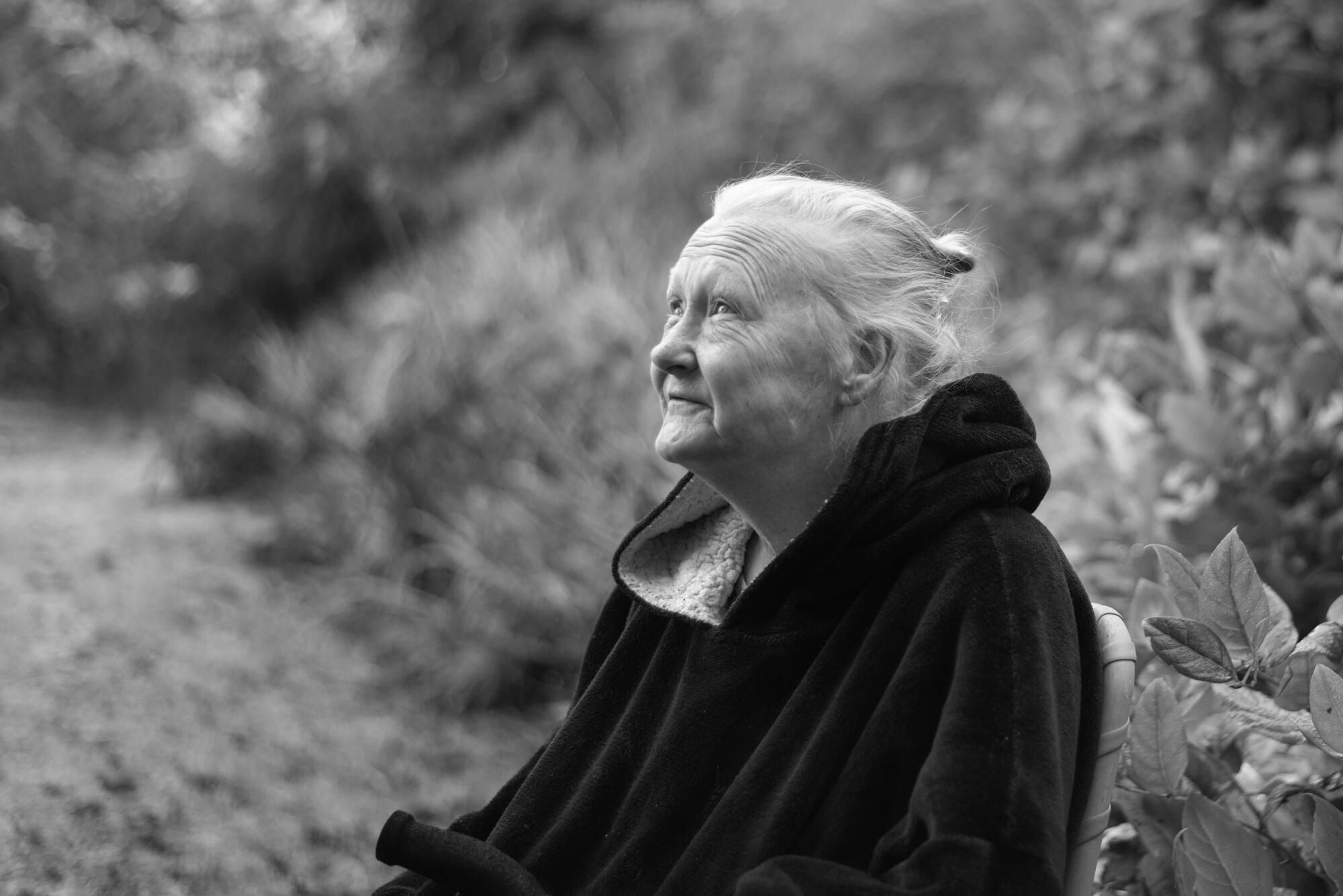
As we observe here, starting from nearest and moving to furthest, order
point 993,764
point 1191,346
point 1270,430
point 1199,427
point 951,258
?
point 993,764
point 951,258
point 1199,427
point 1270,430
point 1191,346

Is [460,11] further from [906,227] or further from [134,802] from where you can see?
[906,227]

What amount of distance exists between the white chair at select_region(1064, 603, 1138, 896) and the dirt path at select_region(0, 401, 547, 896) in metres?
2.32

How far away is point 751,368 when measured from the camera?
169cm

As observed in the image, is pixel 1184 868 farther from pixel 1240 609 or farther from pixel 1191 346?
pixel 1191 346

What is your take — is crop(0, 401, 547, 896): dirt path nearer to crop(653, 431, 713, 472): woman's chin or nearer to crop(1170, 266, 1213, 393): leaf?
crop(653, 431, 713, 472): woman's chin

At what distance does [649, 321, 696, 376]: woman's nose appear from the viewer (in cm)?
175

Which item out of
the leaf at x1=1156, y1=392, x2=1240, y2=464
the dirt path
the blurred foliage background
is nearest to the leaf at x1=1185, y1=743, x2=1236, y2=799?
the blurred foliage background

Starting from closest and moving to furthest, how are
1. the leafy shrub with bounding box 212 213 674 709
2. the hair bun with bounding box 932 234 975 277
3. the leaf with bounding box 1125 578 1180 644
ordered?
the hair bun with bounding box 932 234 975 277 → the leaf with bounding box 1125 578 1180 644 → the leafy shrub with bounding box 212 213 674 709

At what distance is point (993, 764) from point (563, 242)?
19.0ft

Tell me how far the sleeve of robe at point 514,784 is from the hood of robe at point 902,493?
350 millimetres

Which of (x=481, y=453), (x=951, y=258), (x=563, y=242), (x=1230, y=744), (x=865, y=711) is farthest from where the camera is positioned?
(x=563, y=242)

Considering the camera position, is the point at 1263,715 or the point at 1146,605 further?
the point at 1146,605

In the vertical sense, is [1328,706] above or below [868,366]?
below

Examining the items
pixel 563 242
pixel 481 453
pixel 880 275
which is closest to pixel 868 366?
pixel 880 275
